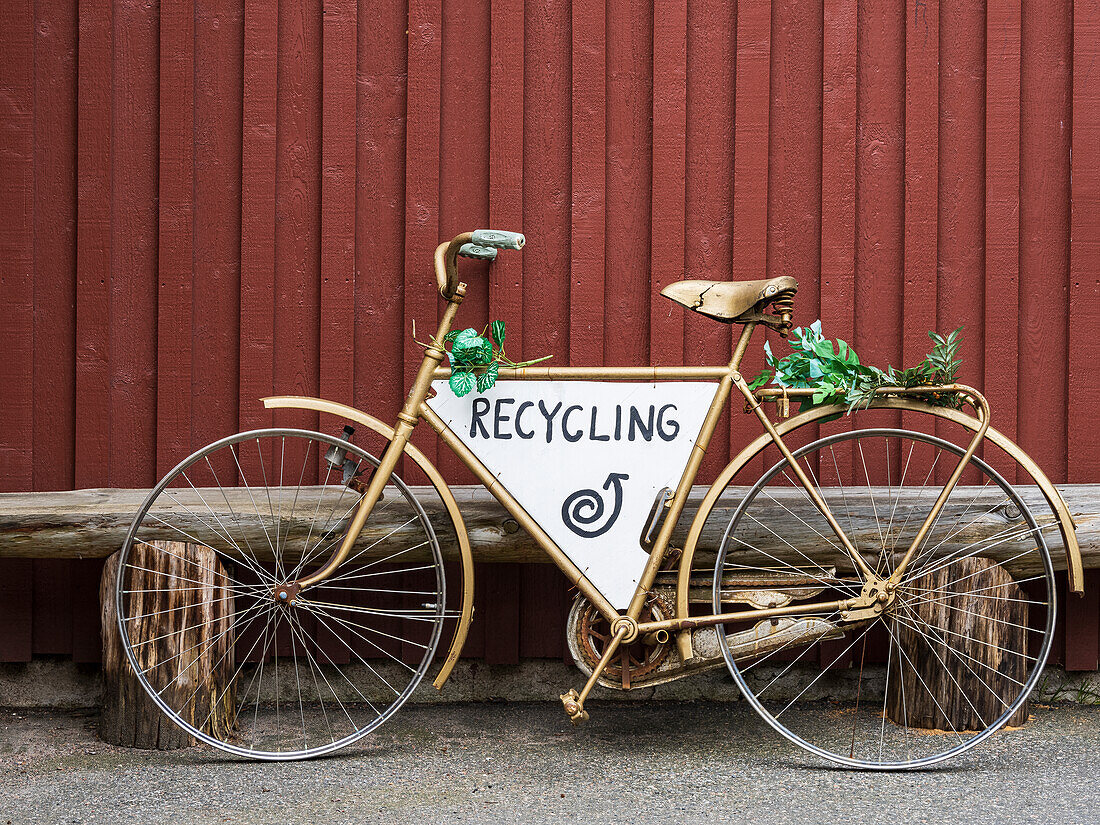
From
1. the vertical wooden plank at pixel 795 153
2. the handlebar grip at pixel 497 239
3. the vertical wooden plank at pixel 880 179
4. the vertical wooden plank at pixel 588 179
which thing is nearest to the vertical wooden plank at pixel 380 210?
the vertical wooden plank at pixel 588 179

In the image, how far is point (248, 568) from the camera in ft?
9.07

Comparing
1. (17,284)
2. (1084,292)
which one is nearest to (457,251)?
(17,284)

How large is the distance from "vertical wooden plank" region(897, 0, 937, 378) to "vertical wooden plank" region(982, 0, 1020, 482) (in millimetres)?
152

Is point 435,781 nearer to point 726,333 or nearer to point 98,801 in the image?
point 98,801

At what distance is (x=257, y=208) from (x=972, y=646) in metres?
2.94

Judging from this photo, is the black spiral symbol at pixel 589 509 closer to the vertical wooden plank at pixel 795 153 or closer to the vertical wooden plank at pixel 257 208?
the vertical wooden plank at pixel 795 153

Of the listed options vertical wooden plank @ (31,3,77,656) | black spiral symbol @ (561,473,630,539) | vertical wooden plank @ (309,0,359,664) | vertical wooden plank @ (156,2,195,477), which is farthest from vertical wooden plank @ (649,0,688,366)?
vertical wooden plank @ (31,3,77,656)

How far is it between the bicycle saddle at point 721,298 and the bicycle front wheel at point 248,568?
1.05 m

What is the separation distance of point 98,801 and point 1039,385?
3.43m

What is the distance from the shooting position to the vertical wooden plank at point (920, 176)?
3.23 metres

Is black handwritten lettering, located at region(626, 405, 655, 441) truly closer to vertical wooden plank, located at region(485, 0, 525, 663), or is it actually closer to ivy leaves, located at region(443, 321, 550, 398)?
ivy leaves, located at region(443, 321, 550, 398)

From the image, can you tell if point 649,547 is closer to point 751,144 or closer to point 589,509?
point 589,509

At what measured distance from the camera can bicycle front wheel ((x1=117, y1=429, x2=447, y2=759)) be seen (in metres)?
2.67

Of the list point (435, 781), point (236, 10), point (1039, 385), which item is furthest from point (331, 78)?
point (1039, 385)
